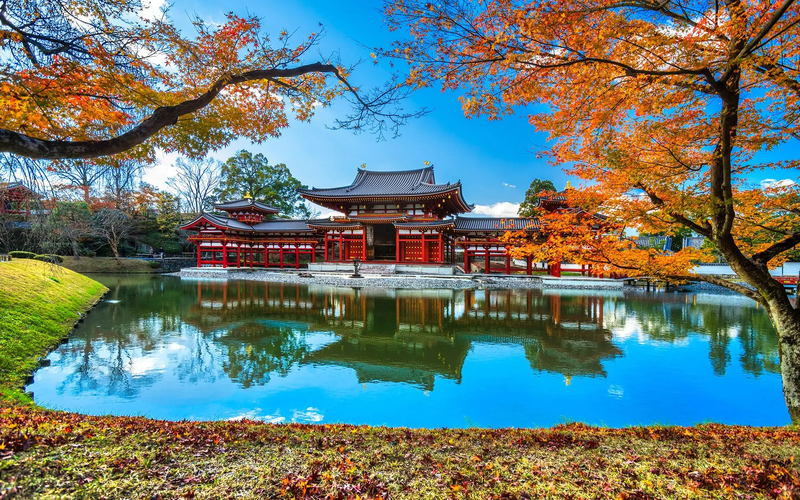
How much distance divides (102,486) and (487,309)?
10837mm

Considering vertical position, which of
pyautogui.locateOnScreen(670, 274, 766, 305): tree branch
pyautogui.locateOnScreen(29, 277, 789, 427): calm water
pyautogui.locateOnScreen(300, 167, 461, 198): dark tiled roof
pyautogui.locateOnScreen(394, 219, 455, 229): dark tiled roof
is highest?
pyautogui.locateOnScreen(300, 167, 461, 198): dark tiled roof

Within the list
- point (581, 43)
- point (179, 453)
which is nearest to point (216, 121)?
point (179, 453)

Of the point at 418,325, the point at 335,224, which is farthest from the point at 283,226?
the point at 418,325

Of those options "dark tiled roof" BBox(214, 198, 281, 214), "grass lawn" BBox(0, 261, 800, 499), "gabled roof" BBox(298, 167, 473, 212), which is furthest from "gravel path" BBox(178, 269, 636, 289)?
"grass lawn" BBox(0, 261, 800, 499)

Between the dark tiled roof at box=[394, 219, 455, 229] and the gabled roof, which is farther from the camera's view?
the gabled roof

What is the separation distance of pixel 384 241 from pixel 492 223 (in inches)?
339

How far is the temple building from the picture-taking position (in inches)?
854

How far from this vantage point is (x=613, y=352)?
6953 millimetres

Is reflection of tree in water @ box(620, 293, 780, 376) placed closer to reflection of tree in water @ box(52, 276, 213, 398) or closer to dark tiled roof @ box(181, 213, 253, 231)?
reflection of tree in water @ box(52, 276, 213, 398)

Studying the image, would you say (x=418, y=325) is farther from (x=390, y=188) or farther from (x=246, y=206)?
(x=246, y=206)

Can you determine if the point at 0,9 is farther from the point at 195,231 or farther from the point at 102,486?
the point at 195,231

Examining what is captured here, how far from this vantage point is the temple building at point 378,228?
2170 centimetres

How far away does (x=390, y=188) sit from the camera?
25.0 metres

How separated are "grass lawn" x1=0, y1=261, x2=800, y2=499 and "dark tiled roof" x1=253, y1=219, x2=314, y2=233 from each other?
23.0 metres
